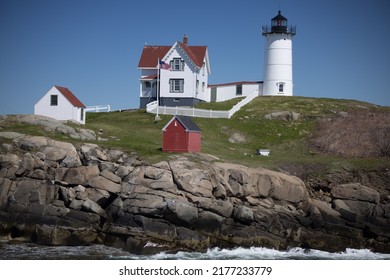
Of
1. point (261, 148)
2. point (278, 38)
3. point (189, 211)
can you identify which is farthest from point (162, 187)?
point (278, 38)

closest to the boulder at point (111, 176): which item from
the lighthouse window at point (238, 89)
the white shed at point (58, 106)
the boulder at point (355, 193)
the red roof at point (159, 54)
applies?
the boulder at point (355, 193)

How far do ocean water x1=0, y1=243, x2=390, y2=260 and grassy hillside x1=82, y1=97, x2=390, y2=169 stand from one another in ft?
20.2

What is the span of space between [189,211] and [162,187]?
1.66 m

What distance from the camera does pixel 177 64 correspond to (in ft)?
161

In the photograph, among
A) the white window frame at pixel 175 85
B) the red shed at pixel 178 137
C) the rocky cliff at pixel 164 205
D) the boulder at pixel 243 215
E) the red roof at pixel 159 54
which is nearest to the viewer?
the rocky cliff at pixel 164 205

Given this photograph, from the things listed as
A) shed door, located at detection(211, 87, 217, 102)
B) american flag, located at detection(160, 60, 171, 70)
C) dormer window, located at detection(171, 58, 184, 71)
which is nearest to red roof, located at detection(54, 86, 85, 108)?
american flag, located at detection(160, 60, 171, 70)

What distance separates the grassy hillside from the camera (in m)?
34.2

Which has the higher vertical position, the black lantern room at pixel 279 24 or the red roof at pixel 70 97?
the black lantern room at pixel 279 24

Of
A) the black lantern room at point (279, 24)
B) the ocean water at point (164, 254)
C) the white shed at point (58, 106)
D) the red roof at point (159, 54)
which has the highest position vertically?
the black lantern room at point (279, 24)

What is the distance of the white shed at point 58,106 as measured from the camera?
38.8m

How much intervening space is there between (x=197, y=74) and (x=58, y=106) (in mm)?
13658

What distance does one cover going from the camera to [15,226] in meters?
27.2

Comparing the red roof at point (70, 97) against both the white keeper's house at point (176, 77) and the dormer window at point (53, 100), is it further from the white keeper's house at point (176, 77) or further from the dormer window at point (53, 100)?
the white keeper's house at point (176, 77)

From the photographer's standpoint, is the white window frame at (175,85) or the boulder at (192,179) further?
the white window frame at (175,85)
